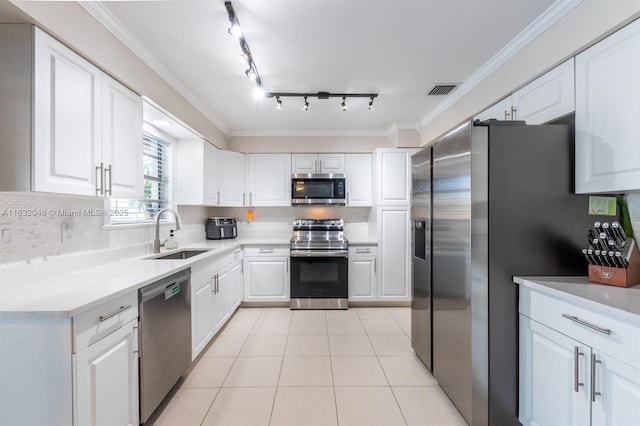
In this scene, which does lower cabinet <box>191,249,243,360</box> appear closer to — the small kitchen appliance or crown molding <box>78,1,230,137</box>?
the small kitchen appliance

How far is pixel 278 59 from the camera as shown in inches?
88.0

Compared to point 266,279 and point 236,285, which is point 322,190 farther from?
point 236,285

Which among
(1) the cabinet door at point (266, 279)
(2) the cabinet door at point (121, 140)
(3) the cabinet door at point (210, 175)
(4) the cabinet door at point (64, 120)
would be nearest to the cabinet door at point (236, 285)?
(1) the cabinet door at point (266, 279)

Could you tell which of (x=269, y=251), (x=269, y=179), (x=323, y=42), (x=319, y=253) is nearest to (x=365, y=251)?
(x=319, y=253)

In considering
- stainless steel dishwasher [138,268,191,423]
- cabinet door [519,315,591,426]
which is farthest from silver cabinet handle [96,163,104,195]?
cabinet door [519,315,591,426]

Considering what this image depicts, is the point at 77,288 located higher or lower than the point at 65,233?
lower

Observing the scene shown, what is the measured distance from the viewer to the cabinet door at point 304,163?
13.5ft

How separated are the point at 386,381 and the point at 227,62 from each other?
9.35 feet

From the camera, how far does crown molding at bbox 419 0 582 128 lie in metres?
1.65

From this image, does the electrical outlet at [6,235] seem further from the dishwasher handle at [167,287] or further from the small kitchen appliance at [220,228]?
the small kitchen appliance at [220,228]

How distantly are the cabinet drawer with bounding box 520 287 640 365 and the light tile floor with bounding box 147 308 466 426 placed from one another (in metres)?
0.88

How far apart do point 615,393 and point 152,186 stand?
365 cm

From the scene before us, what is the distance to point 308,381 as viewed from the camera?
84.7 inches

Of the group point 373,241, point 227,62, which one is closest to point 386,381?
point 373,241
